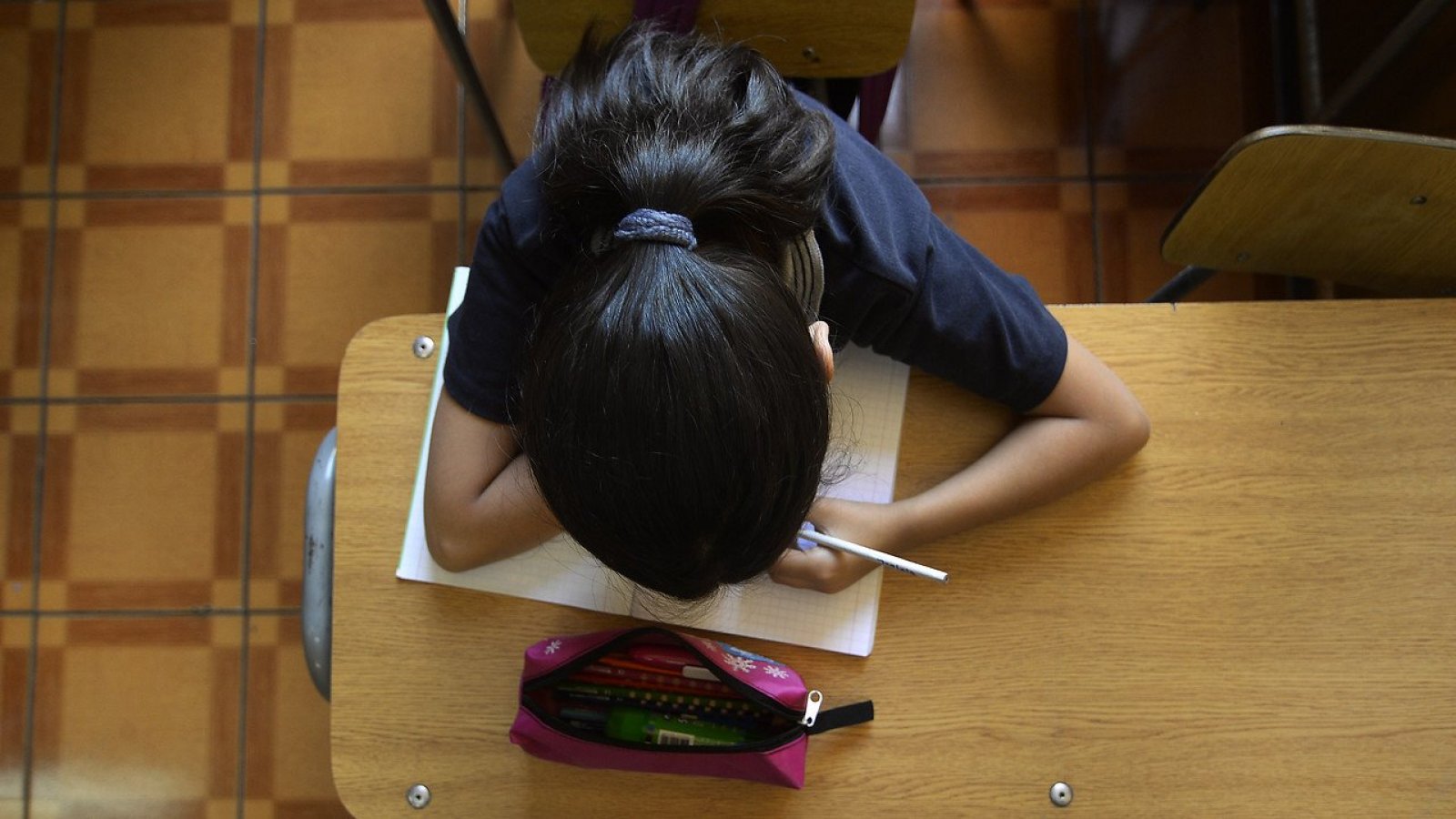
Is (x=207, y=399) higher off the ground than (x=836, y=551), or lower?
higher

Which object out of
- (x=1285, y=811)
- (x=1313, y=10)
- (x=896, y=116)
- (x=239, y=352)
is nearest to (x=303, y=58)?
(x=239, y=352)

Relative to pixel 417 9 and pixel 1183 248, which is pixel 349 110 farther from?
pixel 1183 248

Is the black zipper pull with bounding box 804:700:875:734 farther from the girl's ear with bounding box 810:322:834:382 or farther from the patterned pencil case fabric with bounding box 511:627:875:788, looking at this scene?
the girl's ear with bounding box 810:322:834:382

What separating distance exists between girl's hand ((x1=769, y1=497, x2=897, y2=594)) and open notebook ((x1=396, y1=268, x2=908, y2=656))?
21mm

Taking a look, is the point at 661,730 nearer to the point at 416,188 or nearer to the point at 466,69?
the point at 466,69

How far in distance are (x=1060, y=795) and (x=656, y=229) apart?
0.65 metres

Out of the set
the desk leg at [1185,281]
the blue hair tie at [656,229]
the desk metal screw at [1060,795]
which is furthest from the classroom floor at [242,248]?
the blue hair tie at [656,229]

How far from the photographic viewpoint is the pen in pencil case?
0.92 metres

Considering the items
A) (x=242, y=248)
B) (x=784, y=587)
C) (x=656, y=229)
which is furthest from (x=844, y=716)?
(x=242, y=248)

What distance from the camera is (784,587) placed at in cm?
98

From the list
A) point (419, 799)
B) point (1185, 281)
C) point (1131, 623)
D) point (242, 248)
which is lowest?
point (419, 799)

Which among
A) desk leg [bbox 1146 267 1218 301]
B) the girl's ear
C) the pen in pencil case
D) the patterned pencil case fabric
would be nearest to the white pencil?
the pen in pencil case

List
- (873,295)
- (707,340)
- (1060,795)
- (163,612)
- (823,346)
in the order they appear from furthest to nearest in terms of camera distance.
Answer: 1. (163,612)
2. (1060,795)
3. (873,295)
4. (823,346)
5. (707,340)

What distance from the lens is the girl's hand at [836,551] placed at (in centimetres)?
94
